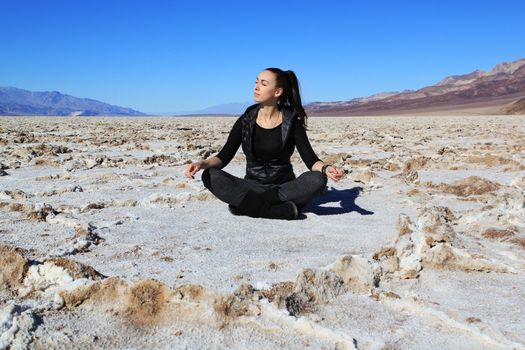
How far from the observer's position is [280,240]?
2.15 metres

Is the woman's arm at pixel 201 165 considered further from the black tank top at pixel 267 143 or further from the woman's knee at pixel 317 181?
the woman's knee at pixel 317 181

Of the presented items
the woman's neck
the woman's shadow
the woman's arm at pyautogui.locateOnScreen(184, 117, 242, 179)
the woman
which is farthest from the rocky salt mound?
the woman's neck

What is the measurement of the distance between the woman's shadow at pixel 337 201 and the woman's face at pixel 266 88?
2.11 feet

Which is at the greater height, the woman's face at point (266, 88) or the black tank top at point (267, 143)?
the woman's face at point (266, 88)

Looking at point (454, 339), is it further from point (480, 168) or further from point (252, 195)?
point (480, 168)

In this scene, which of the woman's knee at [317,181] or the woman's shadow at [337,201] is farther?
the woman's shadow at [337,201]

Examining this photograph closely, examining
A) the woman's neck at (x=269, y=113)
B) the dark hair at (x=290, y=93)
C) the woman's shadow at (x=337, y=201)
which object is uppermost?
the dark hair at (x=290, y=93)

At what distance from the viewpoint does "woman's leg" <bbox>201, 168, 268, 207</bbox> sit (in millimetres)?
2613

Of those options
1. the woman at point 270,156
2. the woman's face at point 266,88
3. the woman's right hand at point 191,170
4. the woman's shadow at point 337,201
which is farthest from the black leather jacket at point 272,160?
the woman's right hand at point 191,170

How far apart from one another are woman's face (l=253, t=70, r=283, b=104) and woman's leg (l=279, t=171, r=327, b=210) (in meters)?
0.46

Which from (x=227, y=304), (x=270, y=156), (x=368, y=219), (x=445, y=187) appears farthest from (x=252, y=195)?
(x=445, y=187)

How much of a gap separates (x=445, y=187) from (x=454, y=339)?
234cm

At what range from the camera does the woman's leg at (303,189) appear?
2.59m

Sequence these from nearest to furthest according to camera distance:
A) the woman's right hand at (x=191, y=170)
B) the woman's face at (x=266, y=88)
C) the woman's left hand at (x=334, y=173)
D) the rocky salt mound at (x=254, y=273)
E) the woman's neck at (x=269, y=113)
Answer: the rocky salt mound at (x=254, y=273) < the woman's left hand at (x=334, y=173) < the woman's right hand at (x=191, y=170) < the woman's face at (x=266, y=88) < the woman's neck at (x=269, y=113)
